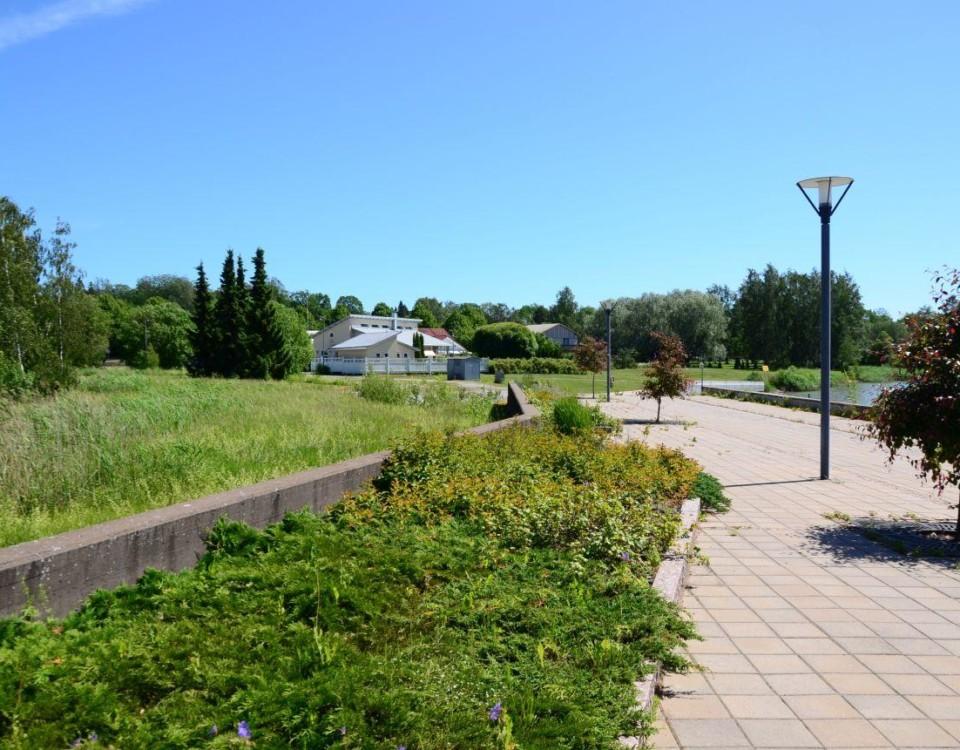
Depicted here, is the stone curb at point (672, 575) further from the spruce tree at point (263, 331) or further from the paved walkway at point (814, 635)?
the spruce tree at point (263, 331)

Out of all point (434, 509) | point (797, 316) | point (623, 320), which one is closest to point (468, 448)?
point (434, 509)

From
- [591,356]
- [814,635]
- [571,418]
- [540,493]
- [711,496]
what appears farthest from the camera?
[591,356]

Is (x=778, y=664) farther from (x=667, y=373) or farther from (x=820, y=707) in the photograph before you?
(x=667, y=373)

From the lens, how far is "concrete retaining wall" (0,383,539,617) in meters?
3.42

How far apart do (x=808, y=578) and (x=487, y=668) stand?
11.4ft

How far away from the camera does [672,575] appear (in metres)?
5.03

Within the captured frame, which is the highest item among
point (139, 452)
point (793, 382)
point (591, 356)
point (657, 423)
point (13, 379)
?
point (591, 356)

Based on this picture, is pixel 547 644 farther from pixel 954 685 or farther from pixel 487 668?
pixel 954 685

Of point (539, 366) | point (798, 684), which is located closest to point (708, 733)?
point (798, 684)

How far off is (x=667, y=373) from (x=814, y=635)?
16.0 m

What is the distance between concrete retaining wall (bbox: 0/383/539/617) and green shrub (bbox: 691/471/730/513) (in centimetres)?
460

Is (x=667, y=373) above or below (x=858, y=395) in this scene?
above

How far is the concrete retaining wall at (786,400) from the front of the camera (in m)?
20.3

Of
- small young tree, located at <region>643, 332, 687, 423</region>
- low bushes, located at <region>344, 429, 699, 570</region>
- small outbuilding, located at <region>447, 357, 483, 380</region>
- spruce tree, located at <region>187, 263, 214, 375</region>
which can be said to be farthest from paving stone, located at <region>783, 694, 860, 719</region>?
spruce tree, located at <region>187, 263, 214, 375</region>
